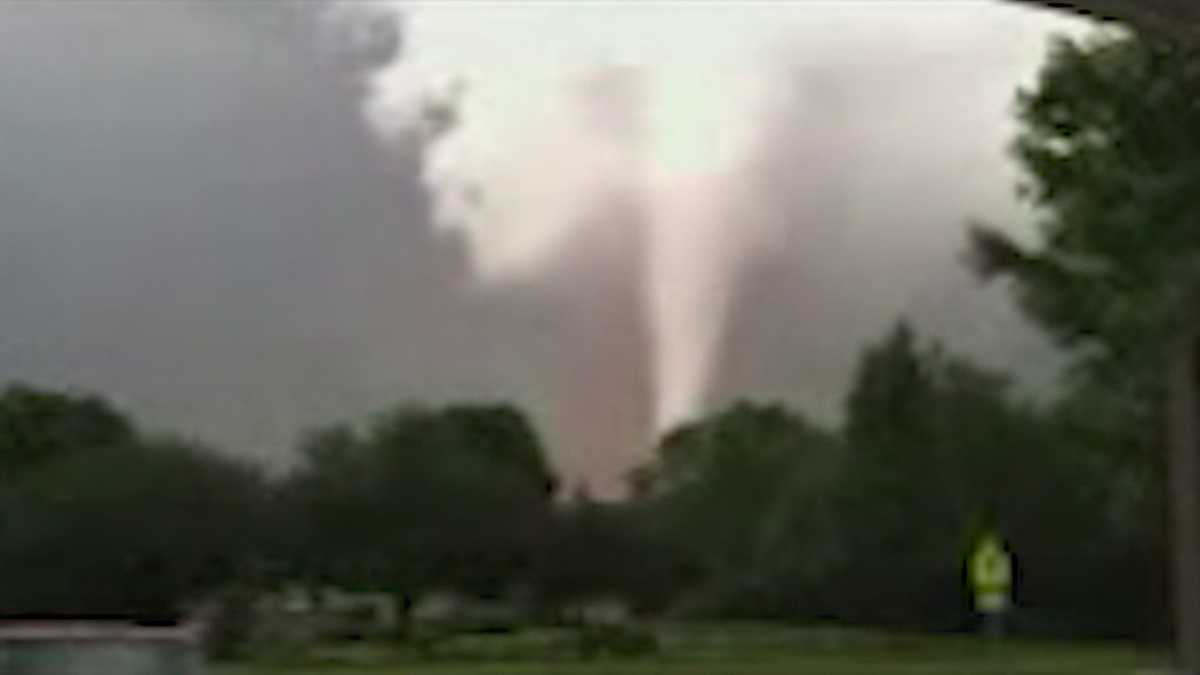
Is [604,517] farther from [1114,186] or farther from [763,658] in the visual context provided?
[1114,186]

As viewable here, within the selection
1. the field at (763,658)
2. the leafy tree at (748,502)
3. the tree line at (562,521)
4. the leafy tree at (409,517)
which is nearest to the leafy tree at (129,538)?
the tree line at (562,521)

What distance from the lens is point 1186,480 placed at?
49.1 ft

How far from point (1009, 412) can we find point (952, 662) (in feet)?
82.5

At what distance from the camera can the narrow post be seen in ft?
48.3

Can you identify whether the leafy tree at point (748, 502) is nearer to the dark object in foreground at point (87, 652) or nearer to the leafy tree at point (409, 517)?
the leafy tree at point (409, 517)

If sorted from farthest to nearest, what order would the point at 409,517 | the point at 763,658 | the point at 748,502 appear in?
the point at 748,502
the point at 409,517
the point at 763,658

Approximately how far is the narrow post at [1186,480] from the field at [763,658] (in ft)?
96.1

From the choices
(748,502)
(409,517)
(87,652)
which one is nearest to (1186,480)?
(87,652)

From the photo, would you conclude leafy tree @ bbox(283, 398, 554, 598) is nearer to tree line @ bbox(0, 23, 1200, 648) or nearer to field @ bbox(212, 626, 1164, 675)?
tree line @ bbox(0, 23, 1200, 648)

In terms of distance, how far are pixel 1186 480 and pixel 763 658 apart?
51550mm

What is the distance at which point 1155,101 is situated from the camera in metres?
43.6

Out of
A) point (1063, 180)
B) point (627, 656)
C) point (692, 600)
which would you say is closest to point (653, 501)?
point (692, 600)

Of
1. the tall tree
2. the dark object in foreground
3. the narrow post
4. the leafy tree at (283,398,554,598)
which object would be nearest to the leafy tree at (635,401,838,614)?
the leafy tree at (283,398,554,598)

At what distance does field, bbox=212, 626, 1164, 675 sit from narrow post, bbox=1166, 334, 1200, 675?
1153 inches
